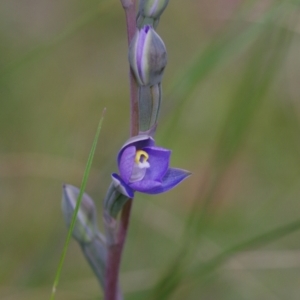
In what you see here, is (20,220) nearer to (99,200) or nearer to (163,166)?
(99,200)

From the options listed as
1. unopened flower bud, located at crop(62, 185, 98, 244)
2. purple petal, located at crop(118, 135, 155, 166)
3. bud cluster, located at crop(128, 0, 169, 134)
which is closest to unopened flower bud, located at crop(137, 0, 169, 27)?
bud cluster, located at crop(128, 0, 169, 134)

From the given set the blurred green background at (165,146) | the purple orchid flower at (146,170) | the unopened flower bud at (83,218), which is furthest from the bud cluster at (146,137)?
the blurred green background at (165,146)

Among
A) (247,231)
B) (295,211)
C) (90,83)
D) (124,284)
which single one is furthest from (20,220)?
(295,211)

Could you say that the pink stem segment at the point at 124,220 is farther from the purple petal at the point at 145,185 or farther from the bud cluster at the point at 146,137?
the purple petal at the point at 145,185

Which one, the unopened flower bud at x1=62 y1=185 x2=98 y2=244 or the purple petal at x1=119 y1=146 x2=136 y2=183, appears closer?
the purple petal at x1=119 y1=146 x2=136 y2=183

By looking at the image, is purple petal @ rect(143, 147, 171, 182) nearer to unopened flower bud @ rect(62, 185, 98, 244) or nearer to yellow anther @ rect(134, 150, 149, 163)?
yellow anther @ rect(134, 150, 149, 163)

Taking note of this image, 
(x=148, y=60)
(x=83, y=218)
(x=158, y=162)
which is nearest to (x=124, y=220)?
(x=83, y=218)
